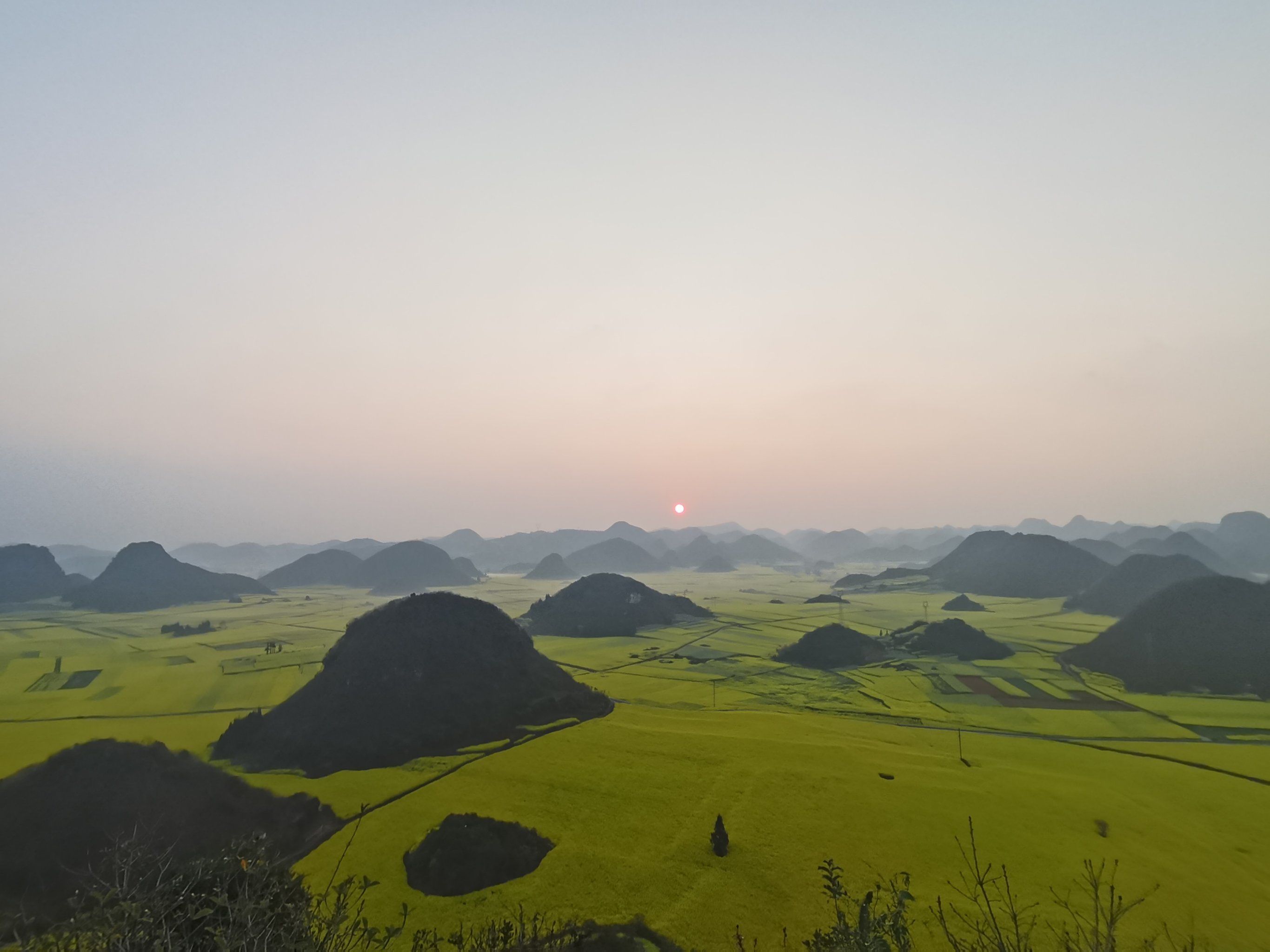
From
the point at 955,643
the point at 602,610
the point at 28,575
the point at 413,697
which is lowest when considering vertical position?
the point at 955,643

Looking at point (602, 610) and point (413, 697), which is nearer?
point (413, 697)

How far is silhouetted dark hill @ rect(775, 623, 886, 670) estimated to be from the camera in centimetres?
8644

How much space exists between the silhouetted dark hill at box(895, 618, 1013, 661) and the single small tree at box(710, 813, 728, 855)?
232 ft

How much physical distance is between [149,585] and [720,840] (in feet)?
665

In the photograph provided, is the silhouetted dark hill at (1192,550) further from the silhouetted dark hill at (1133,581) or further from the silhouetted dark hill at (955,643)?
the silhouetted dark hill at (955,643)

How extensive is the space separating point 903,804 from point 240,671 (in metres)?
82.8

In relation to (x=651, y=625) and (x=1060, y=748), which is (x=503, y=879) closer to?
(x=1060, y=748)

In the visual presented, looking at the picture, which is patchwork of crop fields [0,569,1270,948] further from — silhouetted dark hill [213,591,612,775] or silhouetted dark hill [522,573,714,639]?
silhouetted dark hill [522,573,714,639]

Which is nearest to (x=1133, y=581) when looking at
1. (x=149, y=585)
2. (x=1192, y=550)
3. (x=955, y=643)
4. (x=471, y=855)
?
(x=955, y=643)

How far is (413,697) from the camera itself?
53969 millimetres

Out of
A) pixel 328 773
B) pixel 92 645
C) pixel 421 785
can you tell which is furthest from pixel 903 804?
pixel 92 645

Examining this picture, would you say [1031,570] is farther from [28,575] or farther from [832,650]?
[28,575]

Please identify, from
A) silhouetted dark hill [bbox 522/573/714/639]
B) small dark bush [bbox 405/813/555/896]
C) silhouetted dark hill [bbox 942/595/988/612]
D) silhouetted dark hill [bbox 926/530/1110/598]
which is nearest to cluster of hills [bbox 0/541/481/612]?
silhouetted dark hill [bbox 522/573/714/639]

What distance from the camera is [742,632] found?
11312cm
